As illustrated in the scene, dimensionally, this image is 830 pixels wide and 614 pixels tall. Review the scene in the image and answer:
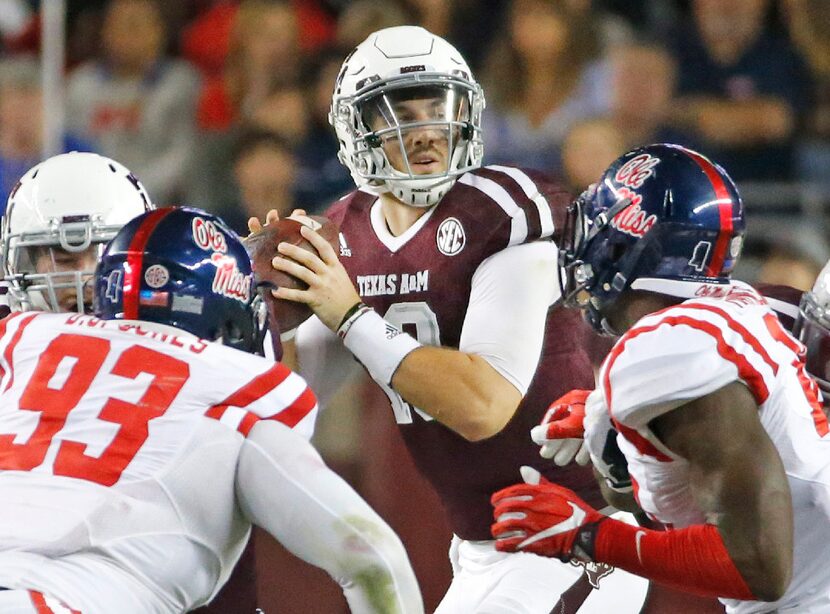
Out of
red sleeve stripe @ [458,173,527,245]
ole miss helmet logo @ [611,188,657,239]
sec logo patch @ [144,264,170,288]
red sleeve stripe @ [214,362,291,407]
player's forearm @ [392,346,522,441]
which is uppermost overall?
ole miss helmet logo @ [611,188,657,239]

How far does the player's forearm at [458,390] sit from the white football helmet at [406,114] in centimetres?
46

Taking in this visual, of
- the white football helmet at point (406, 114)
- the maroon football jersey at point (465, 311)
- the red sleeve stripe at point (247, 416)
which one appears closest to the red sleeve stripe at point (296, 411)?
the red sleeve stripe at point (247, 416)

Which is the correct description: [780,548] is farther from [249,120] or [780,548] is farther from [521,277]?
[249,120]

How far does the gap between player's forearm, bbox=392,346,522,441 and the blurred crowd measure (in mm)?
2615

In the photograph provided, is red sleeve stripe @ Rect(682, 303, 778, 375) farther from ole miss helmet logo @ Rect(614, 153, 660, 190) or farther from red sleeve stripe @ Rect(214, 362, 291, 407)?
red sleeve stripe @ Rect(214, 362, 291, 407)

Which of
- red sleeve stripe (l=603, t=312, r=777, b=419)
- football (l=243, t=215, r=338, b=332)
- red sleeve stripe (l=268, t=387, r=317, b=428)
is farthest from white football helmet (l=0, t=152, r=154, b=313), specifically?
red sleeve stripe (l=603, t=312, r=777, b=419)

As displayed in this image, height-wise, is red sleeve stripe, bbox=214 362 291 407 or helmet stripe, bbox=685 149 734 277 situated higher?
helmet stripe, bbox=685 149 734 277

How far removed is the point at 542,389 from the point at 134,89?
3.84 m

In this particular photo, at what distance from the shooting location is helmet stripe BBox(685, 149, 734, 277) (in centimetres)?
231

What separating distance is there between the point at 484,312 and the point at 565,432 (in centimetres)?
45

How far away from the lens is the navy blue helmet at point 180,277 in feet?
7.25

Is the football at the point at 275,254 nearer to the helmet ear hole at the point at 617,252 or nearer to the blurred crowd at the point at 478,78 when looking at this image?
the helmet ear hole at the point at 617,252

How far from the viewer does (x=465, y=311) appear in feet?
9.96

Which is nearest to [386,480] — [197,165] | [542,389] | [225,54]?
[542,389]
